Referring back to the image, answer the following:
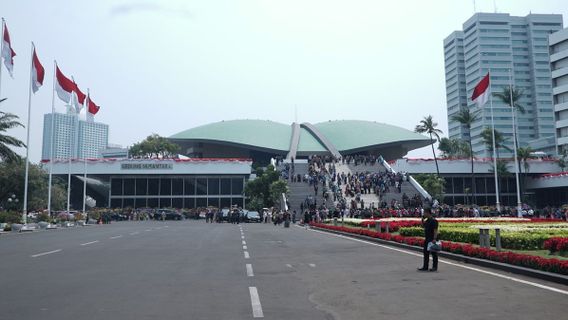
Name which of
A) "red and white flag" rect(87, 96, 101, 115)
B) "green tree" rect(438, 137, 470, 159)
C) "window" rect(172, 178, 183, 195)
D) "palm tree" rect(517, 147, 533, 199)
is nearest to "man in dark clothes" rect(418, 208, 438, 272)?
"red and white flag" rect(87, 96, 101, 115)

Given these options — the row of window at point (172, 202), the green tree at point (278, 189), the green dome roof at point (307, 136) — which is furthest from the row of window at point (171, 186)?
the green tree at point (278, 189)

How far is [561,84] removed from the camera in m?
70.2

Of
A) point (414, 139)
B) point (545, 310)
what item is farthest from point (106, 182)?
point (545, 310)

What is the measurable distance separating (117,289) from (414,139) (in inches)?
3122

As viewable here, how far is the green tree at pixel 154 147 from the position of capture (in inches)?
3263

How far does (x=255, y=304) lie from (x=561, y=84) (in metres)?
75.9

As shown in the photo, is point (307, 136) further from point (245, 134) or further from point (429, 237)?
point (429, 237)

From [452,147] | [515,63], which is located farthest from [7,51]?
[515,63]

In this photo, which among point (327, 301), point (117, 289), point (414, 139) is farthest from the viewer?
point (414, 139)

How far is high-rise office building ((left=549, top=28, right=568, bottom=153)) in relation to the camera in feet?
226

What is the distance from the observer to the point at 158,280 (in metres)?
9.13

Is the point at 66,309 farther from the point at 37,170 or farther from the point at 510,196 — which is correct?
the point at 510,196

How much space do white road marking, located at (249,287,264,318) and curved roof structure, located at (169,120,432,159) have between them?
72928 mm

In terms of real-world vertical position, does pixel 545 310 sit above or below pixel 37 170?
below
